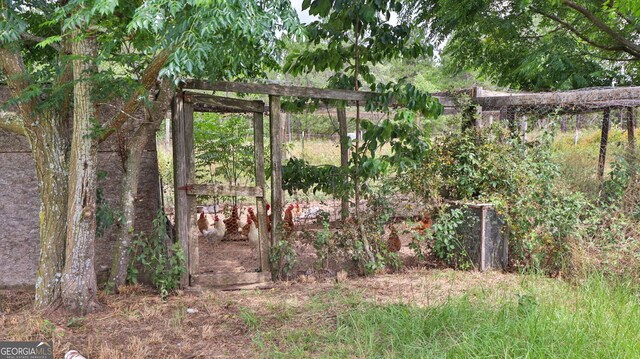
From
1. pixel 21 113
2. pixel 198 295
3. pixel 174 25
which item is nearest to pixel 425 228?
pixel 198 295

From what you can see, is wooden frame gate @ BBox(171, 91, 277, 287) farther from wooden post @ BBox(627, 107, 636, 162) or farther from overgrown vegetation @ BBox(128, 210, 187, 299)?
wooden post @ BBox(627, 107, 636, 162)

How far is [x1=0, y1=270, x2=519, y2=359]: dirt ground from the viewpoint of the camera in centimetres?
346

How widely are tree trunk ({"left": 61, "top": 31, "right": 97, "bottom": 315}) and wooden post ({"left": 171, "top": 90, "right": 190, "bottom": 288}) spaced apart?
31.8 inches

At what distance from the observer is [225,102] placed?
4859 millimetres

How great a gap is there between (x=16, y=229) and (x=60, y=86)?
5.26ft

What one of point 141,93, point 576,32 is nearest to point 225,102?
point 141,93

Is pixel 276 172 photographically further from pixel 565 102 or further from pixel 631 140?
pixel 631 140

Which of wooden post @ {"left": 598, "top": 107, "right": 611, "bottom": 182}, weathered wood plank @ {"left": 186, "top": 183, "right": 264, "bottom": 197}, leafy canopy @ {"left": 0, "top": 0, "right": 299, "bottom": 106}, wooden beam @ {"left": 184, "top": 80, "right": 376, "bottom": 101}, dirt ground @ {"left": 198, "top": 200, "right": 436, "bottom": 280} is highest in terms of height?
leafy canopy @ {"left": 0, "top": 0, "right": 299, "bottom": 106}

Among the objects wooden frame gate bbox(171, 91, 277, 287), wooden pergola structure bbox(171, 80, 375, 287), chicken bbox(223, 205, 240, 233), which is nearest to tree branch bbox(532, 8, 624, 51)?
wooden pergola structure bbox(171, 80, 375, 287)

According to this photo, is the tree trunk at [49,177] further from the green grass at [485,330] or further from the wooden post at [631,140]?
the wooden post at [631,140]

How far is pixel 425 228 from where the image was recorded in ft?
18.4

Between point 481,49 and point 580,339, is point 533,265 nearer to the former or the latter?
point 580,339

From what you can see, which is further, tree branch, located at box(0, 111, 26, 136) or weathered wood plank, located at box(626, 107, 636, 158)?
weathered wood plank, located at box(626, 107, 636, 158)

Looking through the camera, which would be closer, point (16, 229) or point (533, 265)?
point (16, 229)
